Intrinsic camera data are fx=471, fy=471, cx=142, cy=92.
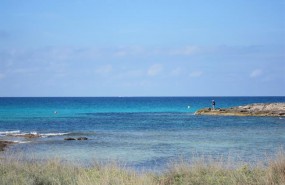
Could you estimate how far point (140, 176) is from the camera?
15562 mm

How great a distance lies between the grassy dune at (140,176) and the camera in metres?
13.8

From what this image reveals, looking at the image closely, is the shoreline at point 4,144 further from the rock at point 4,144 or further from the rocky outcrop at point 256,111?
the rocky outcrop at point 256,111

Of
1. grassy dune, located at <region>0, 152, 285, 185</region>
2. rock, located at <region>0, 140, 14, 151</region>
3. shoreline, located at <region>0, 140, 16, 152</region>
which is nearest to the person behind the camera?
grassy dune, located at <region>0, 152, 285, 185</region>

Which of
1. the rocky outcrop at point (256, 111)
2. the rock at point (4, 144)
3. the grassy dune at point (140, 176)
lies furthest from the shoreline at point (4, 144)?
the rocky outcrop at point (256, 111)

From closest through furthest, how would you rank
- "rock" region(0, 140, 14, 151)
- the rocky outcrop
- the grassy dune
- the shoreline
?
the grassy dune → the shoreline → "rock" region(0, 140, 14, 151) → the rocky outcrop

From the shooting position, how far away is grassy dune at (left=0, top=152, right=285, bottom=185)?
45.4 feet

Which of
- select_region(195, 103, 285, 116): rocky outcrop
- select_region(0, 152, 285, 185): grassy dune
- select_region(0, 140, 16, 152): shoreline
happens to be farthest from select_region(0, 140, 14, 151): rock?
select_region(195, 103, 285, 116): rocky outcrop

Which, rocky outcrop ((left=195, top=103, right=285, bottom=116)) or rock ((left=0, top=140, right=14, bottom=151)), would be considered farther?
rocky outcrop ((left=195, top=103, right=285, bottom=116))

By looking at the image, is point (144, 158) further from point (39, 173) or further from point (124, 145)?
point (39, 173)

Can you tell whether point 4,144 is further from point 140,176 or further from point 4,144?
point 140,176

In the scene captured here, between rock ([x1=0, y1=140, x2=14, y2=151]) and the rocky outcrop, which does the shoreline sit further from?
the rocky outcrop

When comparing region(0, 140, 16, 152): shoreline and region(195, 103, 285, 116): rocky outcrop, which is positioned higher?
region(195, 103, 285, 116): rocky outcrop

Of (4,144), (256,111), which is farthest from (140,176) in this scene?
(256,111)

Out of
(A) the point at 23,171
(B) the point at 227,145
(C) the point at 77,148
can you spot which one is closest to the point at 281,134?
(B) the point at 227,145
